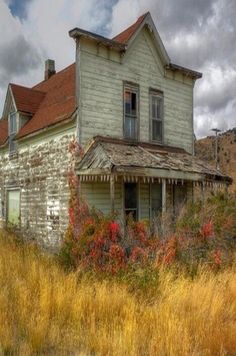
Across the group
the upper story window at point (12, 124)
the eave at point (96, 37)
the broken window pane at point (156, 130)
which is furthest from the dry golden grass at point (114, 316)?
the upper story window at point (12, 124)

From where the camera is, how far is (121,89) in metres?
14.4

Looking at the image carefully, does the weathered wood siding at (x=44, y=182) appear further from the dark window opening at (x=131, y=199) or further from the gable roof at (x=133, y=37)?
the gable roof at (x=133, y=37)

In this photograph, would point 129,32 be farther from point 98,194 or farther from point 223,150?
point 223,150

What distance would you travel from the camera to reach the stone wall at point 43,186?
13.6m

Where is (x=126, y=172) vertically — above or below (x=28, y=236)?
above

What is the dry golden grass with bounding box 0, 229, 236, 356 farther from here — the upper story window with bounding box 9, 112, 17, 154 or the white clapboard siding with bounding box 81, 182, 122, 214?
the upper story window with bounding box 9, 112, 17, 154

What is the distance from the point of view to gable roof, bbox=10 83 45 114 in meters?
16.9

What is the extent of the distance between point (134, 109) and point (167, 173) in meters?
3.64

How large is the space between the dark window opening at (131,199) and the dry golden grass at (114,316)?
6.74 meters

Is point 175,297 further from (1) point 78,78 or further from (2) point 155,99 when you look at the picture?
(2) point 155,99

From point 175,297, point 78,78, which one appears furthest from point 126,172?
point 175,297

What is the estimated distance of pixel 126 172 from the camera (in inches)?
445

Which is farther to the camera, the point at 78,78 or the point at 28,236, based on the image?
the point at 28,236

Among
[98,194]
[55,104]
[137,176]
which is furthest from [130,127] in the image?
[137,176]
